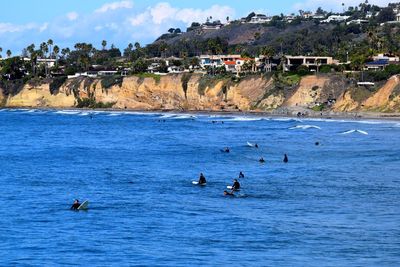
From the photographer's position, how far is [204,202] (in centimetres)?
5016

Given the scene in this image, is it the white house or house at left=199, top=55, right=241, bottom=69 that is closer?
the white house

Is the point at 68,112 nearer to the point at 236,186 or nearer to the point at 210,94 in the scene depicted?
the point at 210,94

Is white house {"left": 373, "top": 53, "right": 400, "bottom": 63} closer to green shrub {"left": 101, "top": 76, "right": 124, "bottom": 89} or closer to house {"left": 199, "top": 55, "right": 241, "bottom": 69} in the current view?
house {"left": 199, "top": 55, "right": 241, "bottom": 69}

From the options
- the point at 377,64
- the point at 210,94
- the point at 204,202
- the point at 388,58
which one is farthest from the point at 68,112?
the point at 204,202

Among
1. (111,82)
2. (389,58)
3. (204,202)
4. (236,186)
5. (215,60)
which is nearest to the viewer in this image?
(204,202)

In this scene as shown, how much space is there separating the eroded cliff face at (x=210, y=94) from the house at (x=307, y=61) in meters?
14.6

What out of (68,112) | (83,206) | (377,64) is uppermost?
(377,64)

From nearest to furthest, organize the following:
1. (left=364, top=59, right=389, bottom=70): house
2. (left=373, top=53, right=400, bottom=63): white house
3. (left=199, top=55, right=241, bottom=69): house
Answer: (left=364, top=59, right=389, bottom=70): house → (left=373, top=53, right=400, bottom=63): white house → (left=199, top=55, right=241, bottom=69): house

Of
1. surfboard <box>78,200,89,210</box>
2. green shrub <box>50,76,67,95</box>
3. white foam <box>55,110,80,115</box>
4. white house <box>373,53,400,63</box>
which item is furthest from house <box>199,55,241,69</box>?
surfboard <box>78,200,89,210</box>

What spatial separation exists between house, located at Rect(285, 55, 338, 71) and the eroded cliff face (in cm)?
1462

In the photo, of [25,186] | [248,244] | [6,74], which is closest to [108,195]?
[25,186]

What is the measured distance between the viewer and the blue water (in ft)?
119

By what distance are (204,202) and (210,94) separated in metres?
102

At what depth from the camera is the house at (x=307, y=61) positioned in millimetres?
158363
